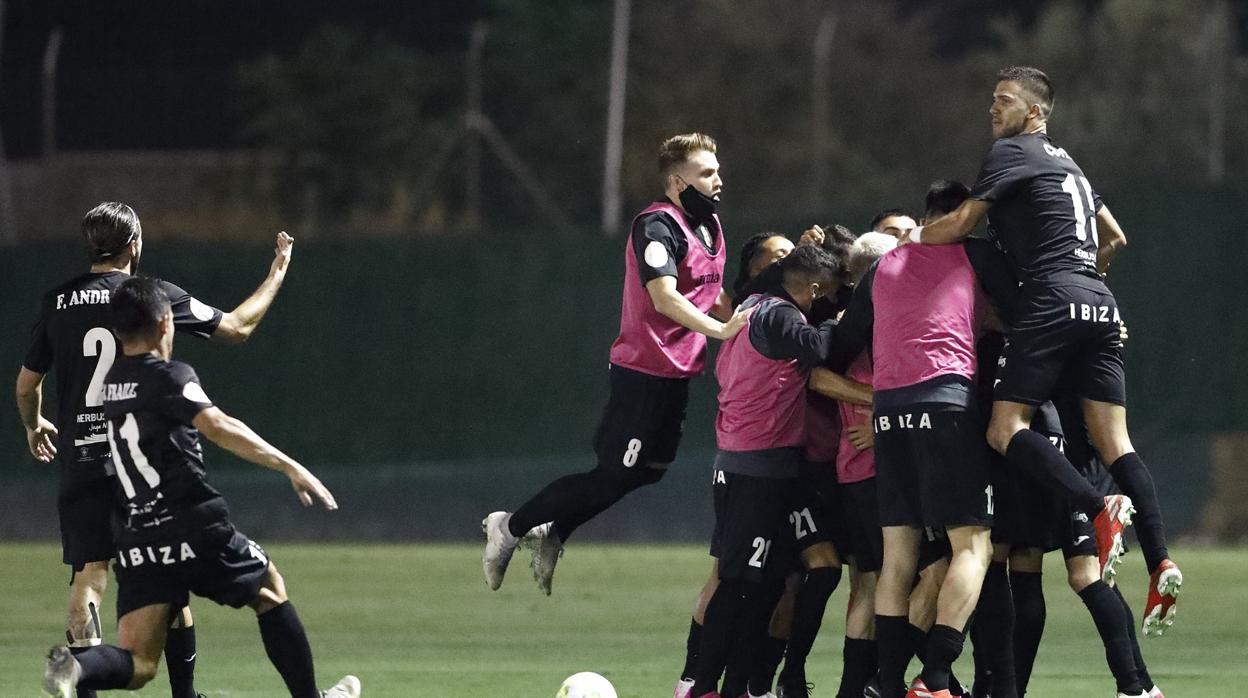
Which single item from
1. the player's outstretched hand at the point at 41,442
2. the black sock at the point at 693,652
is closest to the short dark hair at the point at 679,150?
the black sock at the point at 693,652

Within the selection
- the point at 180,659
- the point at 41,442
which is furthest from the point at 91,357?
the point at 180,659

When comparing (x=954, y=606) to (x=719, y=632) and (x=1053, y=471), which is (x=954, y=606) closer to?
(x=1053, y=471)

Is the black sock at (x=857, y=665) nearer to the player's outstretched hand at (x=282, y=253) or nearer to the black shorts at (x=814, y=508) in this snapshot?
the black shorts at (x=814, y=508)

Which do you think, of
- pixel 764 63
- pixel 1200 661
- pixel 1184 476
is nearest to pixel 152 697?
pixel 1200 661

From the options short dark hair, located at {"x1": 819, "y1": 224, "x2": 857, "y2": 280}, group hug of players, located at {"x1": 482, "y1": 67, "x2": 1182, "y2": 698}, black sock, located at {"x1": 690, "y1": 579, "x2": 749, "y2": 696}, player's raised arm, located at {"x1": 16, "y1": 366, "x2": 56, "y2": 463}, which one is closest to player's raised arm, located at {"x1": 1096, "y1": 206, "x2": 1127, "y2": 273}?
group hug of players, located at {"x1": 482, "y1": 67, "x2": 1182, "y2": 698}

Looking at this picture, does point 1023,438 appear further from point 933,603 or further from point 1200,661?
point 1200,661

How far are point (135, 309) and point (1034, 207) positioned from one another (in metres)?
3.53

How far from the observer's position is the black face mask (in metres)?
9.38

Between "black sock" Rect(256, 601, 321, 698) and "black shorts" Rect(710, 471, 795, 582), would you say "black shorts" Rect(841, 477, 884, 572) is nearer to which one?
"black shorts" Rect(710, 471, 795, 582)

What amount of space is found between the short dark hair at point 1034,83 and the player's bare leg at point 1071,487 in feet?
4.49

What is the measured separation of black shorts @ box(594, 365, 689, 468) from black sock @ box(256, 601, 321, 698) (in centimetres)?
219

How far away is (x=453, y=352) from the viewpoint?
66.3 feet

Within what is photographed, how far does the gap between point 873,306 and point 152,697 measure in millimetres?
3814

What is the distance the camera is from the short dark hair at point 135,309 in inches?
298
